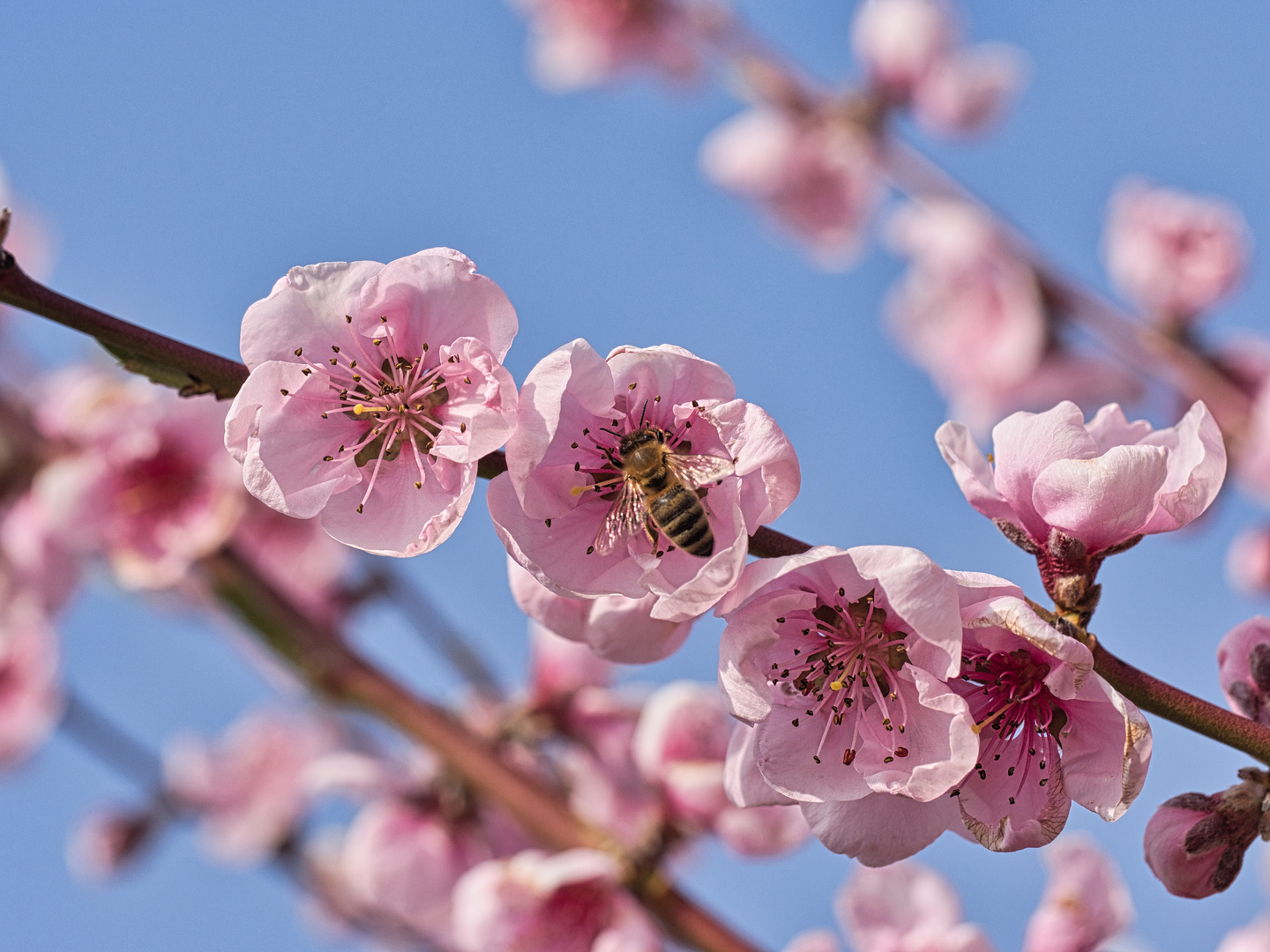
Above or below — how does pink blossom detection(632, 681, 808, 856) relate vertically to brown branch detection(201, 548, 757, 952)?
above

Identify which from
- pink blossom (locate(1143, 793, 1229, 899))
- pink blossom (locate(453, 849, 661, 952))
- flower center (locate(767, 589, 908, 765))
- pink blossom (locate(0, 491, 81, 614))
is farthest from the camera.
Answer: pink blossom (locate(0, 491, 81, 614))

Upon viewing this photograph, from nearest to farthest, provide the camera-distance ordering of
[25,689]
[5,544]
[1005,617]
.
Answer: [1005,617] < [5,544] < [25,689]

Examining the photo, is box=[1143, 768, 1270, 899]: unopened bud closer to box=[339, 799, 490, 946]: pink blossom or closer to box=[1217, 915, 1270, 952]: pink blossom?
Answer: box=[1217, 915, 1270, 952]: pink blossom

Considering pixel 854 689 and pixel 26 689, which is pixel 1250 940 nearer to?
pixel 854 689

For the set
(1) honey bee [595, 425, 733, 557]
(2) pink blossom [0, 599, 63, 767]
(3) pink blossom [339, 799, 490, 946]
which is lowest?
(2) pink blossom [0, 599, 63, 767]

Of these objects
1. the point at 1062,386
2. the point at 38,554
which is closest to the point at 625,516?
the point at 38,554

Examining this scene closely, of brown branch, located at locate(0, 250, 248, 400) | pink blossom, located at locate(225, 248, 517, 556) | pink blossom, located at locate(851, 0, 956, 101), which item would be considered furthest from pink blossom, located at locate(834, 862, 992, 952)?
pink blossom, located at locate(851, 0, 956, 101)

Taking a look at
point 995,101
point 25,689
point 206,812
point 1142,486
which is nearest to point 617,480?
point 1142,486

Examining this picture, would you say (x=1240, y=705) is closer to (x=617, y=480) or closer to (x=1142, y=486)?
(x=1142, y=486)
